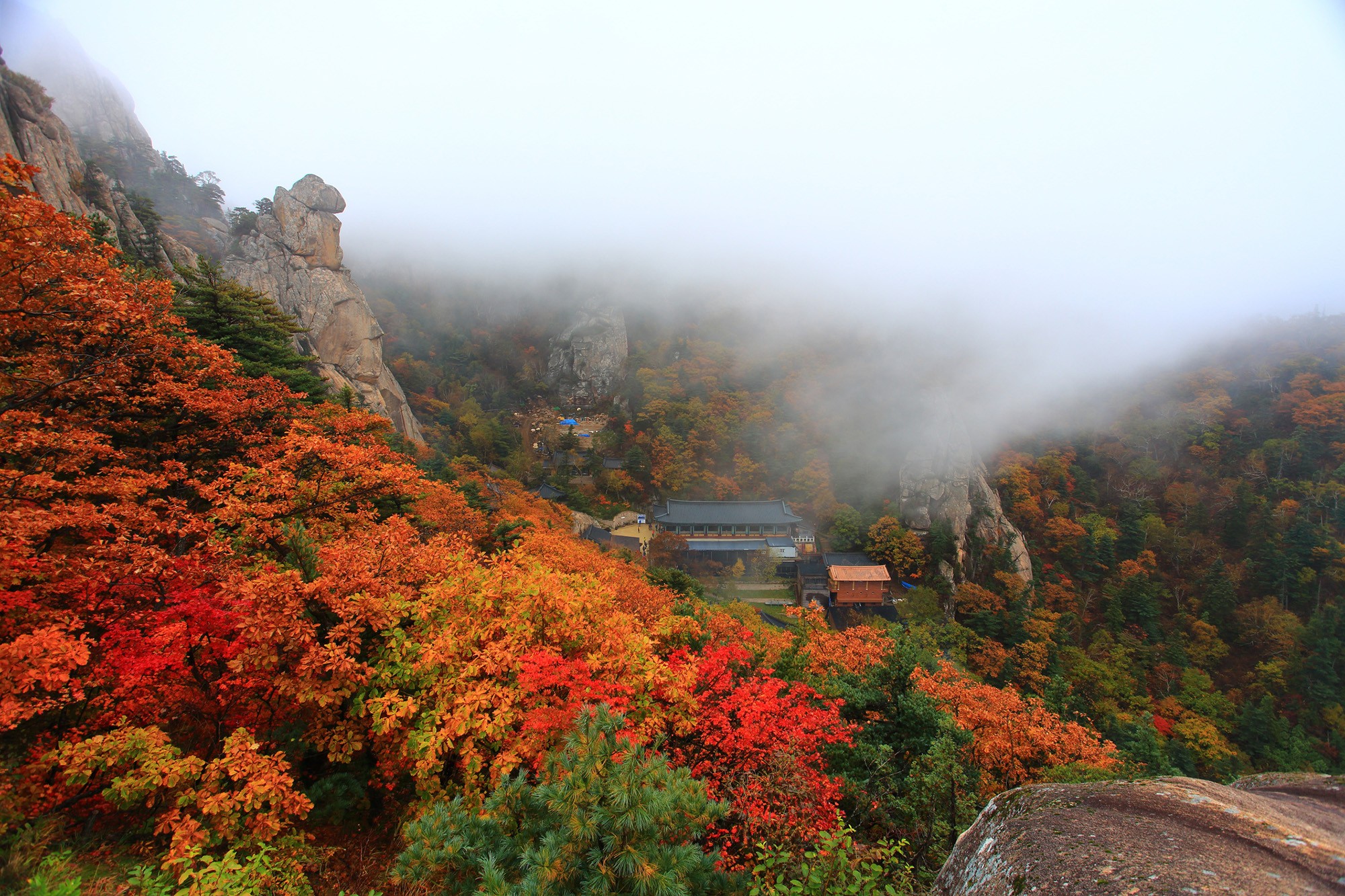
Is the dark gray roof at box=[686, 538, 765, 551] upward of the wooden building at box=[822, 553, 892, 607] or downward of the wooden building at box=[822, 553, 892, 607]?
upward

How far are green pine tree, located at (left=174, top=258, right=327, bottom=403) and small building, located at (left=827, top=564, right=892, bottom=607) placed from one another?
31.2 m

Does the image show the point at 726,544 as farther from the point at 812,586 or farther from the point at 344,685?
the point at 344,685

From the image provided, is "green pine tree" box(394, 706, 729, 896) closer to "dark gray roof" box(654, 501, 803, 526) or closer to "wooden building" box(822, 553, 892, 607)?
"wooden building" box(822, 553, 892, 607)

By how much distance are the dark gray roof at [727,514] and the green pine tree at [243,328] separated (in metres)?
27.0

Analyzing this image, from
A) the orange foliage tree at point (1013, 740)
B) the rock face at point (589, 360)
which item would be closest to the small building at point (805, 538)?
the orange foliage tree at point (1013, 740)

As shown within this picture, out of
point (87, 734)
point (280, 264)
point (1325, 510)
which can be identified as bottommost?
point (1325, 510)

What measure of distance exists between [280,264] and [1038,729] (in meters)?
46.8

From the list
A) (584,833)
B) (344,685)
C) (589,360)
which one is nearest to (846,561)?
(344,685)

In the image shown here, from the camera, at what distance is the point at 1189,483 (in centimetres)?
4231

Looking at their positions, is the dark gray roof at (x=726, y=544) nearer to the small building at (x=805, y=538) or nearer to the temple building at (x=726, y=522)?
the temple building at (x=726, y=522)

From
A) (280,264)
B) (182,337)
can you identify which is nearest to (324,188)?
(280,264)

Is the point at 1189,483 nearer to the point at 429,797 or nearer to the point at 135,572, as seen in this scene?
the point at 429,797

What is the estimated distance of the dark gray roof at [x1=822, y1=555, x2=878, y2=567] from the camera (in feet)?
116

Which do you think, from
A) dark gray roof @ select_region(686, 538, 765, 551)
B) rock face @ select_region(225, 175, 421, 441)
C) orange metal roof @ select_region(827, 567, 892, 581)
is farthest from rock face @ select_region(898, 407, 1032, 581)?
rock face @ select_region(225, 175, 421, 441)
